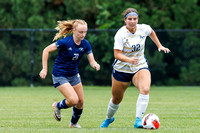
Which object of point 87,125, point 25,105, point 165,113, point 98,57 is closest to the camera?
point 87,125

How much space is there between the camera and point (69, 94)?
734cm

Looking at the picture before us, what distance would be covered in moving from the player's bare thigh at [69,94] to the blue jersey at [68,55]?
238 millimetres

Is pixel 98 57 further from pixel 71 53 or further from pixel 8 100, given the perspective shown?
pixel 71 53

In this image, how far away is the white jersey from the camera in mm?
7148

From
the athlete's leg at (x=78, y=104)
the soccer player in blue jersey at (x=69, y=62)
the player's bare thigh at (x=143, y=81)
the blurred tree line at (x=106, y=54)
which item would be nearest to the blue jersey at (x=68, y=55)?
the soccer player in blue jersey at (x=69, y=62)

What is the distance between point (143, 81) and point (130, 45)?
0.66 metres

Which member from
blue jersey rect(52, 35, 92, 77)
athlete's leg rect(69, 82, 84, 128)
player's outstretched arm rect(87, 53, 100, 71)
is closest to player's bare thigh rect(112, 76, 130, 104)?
player's outstretched arm rect(87, 53, 100, 71)

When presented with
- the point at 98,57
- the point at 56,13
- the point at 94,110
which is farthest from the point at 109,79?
the point at 94,110

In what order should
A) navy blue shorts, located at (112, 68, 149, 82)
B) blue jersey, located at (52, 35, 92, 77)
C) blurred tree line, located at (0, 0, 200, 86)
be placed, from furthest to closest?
1. blurred tree line, located at (0, 0, 200, 86)
2. blue jersey, located at (52, 35, 92, 77)
3. navy blue shorts, located at (112, 68, 149, 82)

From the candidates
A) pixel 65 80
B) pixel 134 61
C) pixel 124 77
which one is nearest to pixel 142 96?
pixel 124 77

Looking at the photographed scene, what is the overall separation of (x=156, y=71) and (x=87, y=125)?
1111cm

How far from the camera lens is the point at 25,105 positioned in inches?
465

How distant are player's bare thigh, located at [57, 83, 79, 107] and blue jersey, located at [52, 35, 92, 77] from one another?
0.24 m

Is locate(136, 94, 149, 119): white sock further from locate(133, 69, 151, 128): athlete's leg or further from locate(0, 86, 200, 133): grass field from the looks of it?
locate(0, 86, 200, 133): grass field
